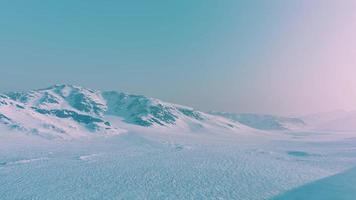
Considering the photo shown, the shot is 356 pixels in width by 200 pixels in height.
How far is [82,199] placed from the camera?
106ft

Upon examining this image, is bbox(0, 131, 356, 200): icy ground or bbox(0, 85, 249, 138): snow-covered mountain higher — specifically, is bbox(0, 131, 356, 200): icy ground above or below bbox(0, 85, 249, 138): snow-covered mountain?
below

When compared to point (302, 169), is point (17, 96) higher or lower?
higher

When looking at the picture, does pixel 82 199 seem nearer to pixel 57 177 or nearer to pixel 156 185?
pixel 156 185

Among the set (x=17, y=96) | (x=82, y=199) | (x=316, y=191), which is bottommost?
(x=82, y=199)

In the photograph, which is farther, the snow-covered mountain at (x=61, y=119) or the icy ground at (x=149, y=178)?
the snow-covered mountain at (x=61, y=119)

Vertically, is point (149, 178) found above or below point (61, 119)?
below

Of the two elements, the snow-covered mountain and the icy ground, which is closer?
the icy ground

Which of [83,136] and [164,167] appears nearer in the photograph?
[164,167]

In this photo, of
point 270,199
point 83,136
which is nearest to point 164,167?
point 270,199

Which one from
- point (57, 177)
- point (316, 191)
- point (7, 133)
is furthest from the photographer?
point (7, 133)

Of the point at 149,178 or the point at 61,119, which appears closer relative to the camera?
the point at 149,178

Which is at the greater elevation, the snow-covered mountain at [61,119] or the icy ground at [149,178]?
the snow-covered mountain at [61,119]

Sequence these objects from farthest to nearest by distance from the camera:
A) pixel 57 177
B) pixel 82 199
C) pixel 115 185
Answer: pixel 57 177
pixel 115 185
pixel 82 199

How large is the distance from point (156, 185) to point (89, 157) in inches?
1171
